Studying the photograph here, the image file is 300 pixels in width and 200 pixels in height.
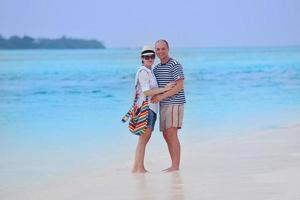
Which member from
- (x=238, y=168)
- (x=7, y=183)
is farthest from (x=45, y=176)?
(x=238, y=168)

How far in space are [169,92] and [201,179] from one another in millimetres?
697

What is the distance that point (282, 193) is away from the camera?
5.35m

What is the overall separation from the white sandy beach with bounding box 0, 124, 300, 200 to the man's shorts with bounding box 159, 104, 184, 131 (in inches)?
15.6

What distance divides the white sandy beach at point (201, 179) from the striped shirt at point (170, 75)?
584 millimetres

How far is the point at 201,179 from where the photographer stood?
6148mm

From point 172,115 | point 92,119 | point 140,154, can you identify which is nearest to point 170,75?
point 172,115

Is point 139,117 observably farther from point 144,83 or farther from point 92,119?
point 92,119

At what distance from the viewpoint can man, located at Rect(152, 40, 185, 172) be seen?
6289mm

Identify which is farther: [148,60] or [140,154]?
[140,154]

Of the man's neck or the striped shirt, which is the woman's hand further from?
the man's neck

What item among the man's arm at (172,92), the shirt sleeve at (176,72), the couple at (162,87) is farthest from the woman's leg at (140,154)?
the shirt sleeve at (176,72)

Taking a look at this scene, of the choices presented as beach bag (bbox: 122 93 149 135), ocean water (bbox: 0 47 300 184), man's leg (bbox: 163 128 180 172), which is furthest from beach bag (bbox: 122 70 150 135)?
ocean water (bbox: 0 47 300 184)

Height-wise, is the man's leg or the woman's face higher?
the woman's face

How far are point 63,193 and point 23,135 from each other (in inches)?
172
